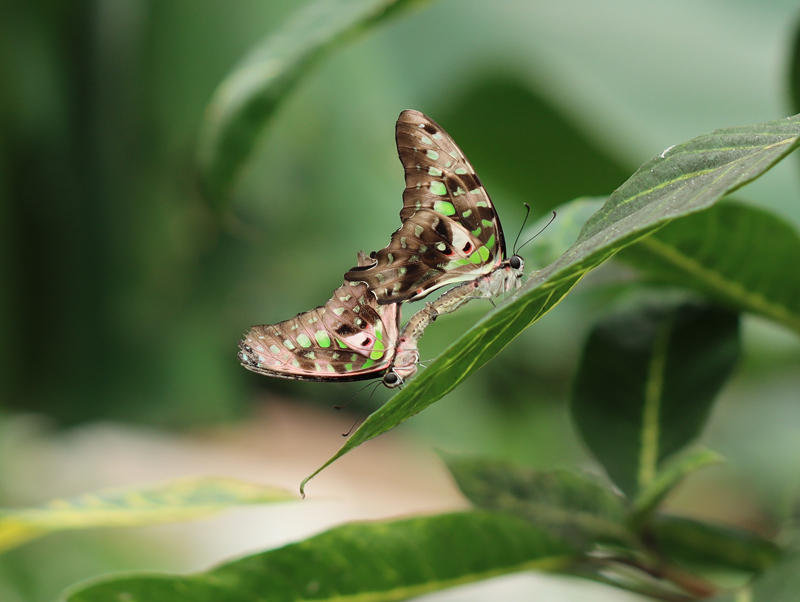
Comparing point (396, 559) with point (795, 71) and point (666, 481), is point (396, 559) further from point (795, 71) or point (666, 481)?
point (795, 71)

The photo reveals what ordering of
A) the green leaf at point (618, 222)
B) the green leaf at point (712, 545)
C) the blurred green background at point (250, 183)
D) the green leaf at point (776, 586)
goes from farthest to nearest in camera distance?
the blurred green background at point (250, 183), the green leaf at point (712, 545), the green leaf at point (776, 586), the green leaf at point (618, 222)

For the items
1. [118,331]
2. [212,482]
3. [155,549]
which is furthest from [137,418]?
[212,482]

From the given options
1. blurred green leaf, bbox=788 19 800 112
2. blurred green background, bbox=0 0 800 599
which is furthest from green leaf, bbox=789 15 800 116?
blurred green background, bbox=0 0 800 599

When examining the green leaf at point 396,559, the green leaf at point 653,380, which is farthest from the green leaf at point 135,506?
the green leaf at point 653,380

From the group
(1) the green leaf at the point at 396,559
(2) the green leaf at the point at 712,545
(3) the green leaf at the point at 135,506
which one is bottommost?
(2) the green leaf at the point at 712,545

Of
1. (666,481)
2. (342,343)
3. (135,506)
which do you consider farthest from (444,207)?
(135,506)

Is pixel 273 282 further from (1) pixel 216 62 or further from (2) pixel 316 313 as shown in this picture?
(2) pixel 316 313

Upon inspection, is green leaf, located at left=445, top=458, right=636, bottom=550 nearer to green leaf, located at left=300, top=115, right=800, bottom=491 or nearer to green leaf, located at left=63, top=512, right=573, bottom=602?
green leaf, located at left=63, top=512, right=573, bottom=602

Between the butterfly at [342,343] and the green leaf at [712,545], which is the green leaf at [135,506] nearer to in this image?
the butterfly at [342,343]
